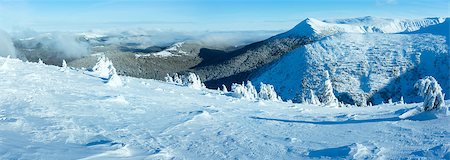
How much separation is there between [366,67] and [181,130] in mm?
141542

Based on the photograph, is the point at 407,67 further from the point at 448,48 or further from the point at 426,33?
the point at 426,33

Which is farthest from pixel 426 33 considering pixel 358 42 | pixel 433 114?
pixel 433 114

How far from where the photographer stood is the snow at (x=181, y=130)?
11.4 metres

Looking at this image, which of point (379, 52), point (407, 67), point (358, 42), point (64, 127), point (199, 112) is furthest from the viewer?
point (358, 42)

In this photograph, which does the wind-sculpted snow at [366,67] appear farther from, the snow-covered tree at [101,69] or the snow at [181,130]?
the snow at [181,130]

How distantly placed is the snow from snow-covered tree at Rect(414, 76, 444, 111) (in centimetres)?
89

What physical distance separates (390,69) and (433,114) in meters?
136

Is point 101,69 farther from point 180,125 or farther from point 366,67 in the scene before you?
point 366,67

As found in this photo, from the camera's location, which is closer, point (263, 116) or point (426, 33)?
point (263, 116)

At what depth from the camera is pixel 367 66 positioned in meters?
148

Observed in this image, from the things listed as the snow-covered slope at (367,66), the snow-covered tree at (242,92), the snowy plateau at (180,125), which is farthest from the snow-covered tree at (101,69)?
the snow-covered slope at (367,66)

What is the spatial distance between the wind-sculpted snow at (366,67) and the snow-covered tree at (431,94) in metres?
102

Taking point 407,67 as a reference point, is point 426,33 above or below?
above

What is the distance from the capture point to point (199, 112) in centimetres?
1773
